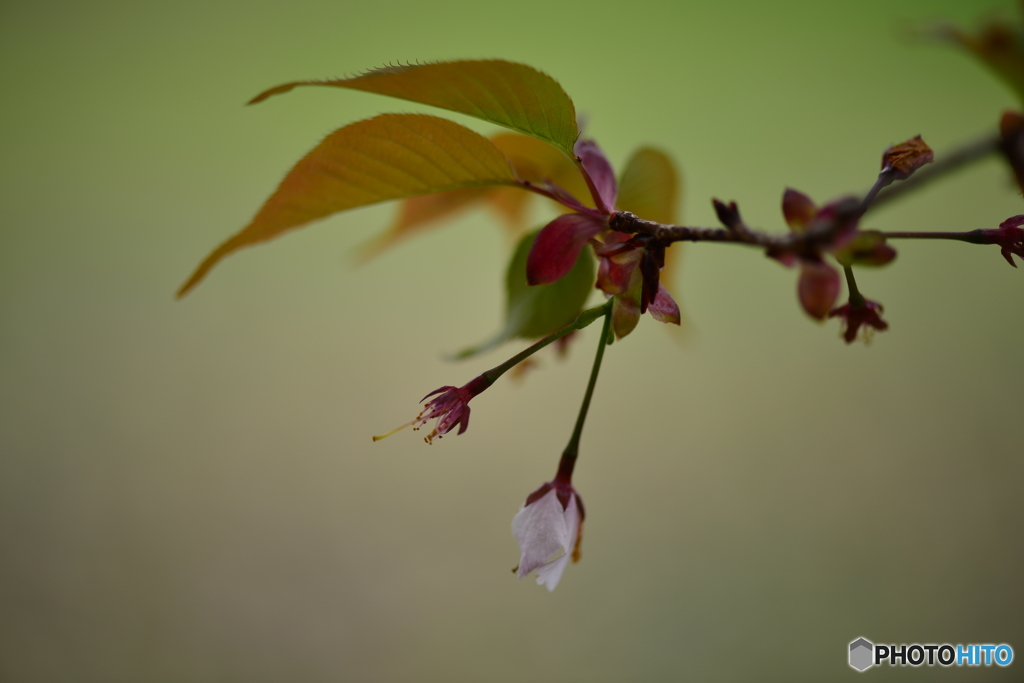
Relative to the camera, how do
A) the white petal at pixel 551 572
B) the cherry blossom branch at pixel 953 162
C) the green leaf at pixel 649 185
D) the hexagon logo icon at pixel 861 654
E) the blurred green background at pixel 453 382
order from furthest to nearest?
the blurred green background at pixel 453 382 → the hexagon logo icon at pixel 861 654 → the green leaf at pixel 649 185 → the white petal at pixel 551 572 → the cherry blossom branch at pixel 953 162

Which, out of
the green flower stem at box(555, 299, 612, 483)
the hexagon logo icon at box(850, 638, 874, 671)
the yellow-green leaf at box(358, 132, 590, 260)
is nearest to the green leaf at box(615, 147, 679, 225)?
the yellow-green leaf at box(358, 132, 590, 260)

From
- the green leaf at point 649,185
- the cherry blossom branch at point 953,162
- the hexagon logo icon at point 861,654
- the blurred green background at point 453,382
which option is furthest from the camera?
the blurred green background at point 453,382

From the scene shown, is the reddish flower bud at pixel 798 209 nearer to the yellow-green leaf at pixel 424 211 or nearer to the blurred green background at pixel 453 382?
the yellow-green leaf at pixel 424 211

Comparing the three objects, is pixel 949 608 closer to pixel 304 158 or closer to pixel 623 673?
pixel 623 673

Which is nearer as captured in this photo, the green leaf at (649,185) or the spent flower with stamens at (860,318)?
the spent flower with stamens at (860,318)

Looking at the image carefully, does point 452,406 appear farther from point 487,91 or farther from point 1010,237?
point 1010,237

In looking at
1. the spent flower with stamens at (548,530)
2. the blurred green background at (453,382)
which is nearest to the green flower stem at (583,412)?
the spent flower with stamens at (548,530)

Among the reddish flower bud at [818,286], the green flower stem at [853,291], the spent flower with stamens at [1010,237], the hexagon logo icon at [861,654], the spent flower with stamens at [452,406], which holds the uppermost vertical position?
the spent flower with stamens at [1010,237]
